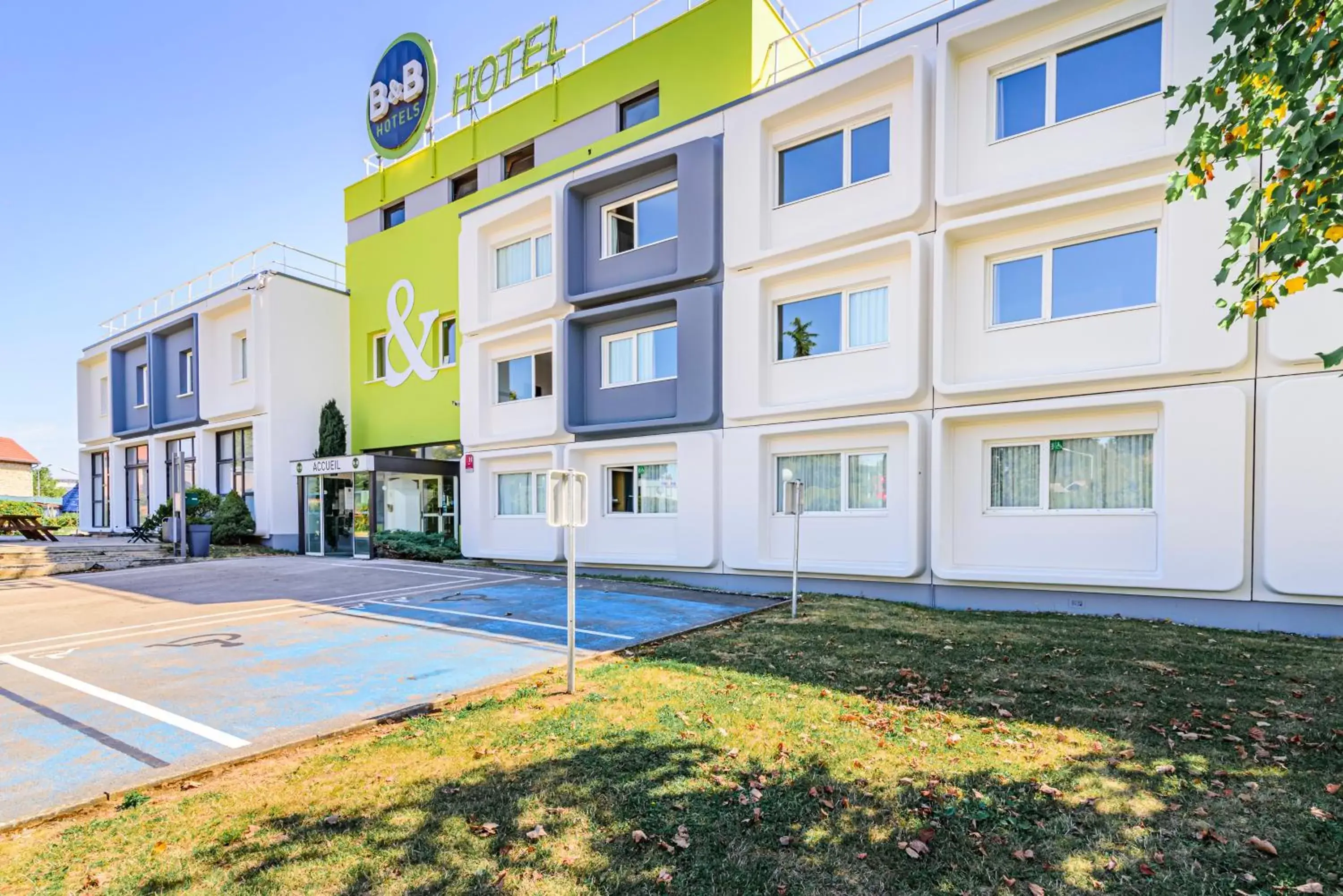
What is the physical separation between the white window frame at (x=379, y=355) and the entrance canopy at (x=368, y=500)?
3930 mm

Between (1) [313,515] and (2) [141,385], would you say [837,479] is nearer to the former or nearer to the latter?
(1) [313,515]

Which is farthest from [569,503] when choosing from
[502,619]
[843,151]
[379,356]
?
[379,356]

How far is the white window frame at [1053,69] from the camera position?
34.8 ft

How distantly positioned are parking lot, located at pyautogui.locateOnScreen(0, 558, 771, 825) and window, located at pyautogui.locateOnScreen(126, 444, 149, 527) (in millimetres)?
17688

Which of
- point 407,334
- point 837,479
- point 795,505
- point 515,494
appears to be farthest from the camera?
point 407,334

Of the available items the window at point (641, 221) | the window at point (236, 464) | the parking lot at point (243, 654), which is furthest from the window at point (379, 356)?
the window at point (641, 221)

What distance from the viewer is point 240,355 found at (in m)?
26.7

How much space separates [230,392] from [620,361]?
17995 mm

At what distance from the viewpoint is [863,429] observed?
Result: 13000 millimetres

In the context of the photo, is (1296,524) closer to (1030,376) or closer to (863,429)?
(1030,376)

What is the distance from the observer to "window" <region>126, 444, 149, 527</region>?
31.0m

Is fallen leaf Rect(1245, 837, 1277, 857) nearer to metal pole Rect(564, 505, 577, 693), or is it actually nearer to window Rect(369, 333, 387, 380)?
metal pole Rect(564, 505, 577, 693)

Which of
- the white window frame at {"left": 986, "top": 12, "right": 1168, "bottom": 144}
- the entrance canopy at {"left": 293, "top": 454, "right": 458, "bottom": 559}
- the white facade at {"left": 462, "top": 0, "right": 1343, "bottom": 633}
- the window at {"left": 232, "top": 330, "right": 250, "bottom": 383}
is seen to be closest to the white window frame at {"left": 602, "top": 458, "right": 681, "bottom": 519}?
the white facade at {"left": 462, "top": 0, "right": 1343, "bottom": 633}

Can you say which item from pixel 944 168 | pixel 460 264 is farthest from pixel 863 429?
pixel 460 264
